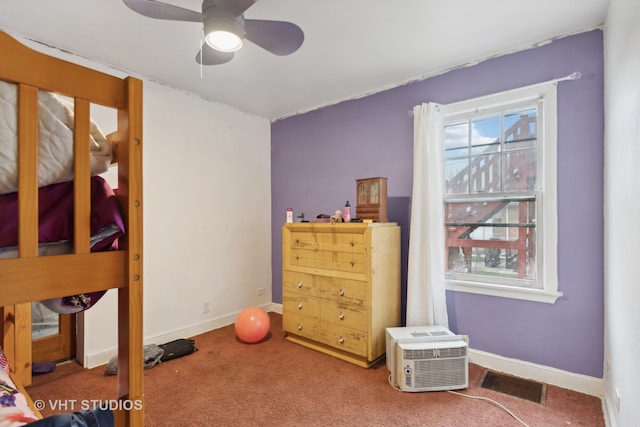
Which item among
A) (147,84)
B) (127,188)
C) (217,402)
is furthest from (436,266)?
(147,84)


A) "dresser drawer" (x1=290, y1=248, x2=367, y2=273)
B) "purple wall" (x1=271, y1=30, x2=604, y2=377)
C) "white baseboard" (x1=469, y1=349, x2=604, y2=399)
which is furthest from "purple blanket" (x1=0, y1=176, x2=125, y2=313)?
"white baseboard" (x1=469, y1=349, x2=604, y2=399)

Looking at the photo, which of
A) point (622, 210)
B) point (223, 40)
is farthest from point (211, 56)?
point (622, 210)

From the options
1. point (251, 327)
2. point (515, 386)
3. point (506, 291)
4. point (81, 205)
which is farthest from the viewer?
point (251, 327)

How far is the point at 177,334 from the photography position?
290cm

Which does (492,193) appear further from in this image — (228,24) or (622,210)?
(228,24)

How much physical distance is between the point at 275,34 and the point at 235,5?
301mm

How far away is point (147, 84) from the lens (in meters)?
2.71

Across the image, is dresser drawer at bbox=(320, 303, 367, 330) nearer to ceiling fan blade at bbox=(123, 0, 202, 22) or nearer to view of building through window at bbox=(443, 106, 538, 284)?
view of building through window at bbox=(443, 106, 538, 284)

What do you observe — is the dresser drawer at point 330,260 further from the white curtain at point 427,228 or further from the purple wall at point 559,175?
the purple wall at point 559,175

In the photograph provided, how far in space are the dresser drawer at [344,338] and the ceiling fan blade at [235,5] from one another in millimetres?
2153

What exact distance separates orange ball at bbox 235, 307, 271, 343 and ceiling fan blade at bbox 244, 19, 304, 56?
2.11 m

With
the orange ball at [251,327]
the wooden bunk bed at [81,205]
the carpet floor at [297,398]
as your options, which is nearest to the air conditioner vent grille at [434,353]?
the carpet floor at [297,398]

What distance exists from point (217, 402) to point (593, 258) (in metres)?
2.48

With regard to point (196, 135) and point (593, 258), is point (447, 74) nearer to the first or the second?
point (593, 258)
